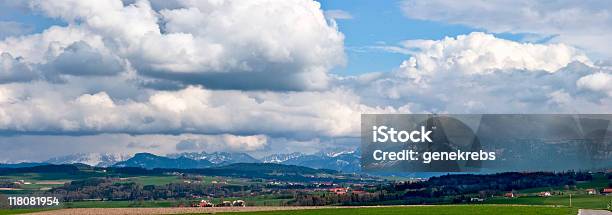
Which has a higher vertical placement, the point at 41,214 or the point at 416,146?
the point at 416,146

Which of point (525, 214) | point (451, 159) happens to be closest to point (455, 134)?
point (451, 159)

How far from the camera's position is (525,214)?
390 ft

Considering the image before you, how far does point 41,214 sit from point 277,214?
171 feet

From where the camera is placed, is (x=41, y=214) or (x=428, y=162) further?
(x=41, y=214)

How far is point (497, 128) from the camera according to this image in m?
191

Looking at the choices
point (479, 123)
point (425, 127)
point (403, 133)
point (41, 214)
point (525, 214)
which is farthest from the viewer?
point (479, 123)

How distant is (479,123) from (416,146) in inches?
1561

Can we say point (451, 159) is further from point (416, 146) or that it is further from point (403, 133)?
point (403, 133)

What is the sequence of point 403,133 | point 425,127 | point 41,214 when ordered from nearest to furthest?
point 403,133, point 425,127, point 41,214

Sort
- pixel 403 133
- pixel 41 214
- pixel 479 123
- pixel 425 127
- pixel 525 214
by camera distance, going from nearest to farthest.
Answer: pixel 525 214
pixel 403 133
pixel 425 127
pixel 41 214
pixel 479 123

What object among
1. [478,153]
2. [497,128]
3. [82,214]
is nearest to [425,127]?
[478,153]

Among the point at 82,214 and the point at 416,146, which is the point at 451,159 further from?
the point at 82,214

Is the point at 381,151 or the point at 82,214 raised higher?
the point at 381,151

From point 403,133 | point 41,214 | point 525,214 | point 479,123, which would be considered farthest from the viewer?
point 479,123
